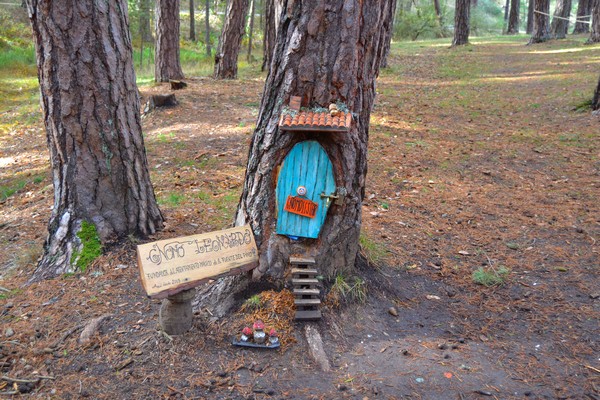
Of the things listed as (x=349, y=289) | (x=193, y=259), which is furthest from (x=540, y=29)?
(x=193, y=259)

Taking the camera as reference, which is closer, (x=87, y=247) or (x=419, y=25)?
(x=87, y=247)

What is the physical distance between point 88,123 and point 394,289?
295 centimetres

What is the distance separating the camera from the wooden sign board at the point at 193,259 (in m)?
2.86

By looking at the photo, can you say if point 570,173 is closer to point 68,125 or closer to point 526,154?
point 526,154

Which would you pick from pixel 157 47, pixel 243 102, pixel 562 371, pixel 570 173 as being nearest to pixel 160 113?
pixel 243 102

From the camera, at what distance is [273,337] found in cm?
311

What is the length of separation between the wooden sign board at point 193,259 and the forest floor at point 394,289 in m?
0.36

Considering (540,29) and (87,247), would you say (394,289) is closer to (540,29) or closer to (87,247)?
(87,247)

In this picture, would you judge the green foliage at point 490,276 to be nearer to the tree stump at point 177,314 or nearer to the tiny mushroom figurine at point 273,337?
the tiny mushroom figurine at point 273,337

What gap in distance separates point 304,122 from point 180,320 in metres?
1.57

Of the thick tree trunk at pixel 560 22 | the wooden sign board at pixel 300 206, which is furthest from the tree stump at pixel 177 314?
the thick tree trunk at pixel 560 22

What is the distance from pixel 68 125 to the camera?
3.85 metres

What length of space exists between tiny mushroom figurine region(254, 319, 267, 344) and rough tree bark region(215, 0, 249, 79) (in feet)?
37.3

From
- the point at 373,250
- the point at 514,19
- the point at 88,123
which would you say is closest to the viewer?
the point at 88,123
